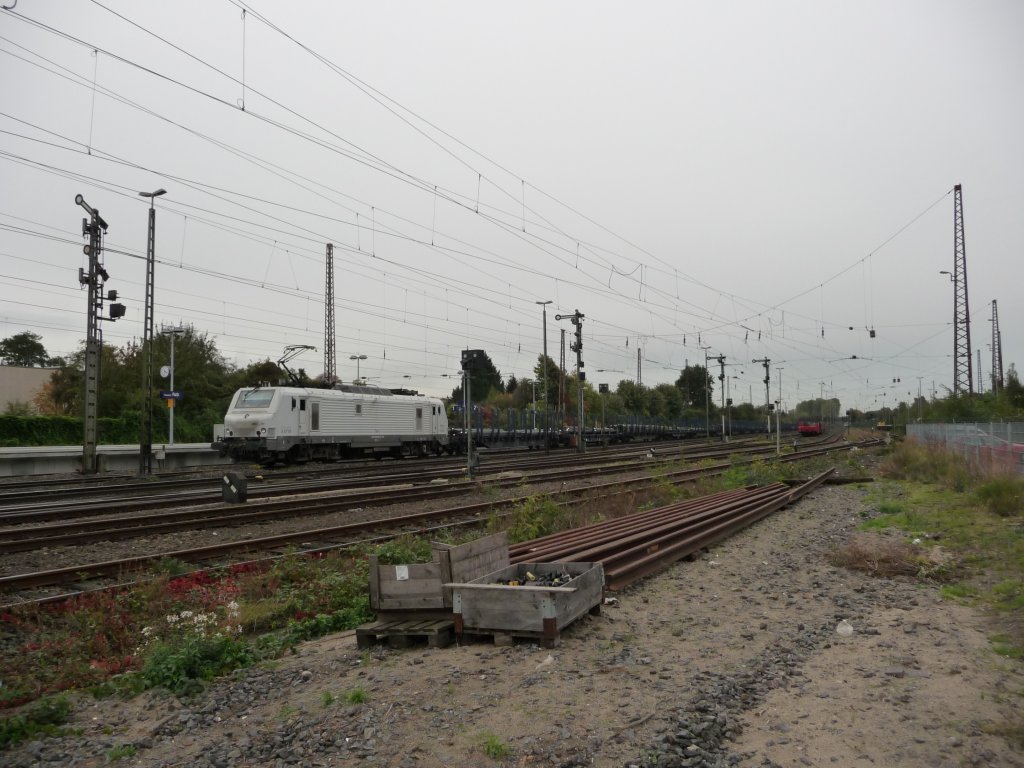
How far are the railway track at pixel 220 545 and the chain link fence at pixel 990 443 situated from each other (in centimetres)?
954

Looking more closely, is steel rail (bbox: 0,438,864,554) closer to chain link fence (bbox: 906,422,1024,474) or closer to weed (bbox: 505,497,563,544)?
weed (bbox: 505,497,563,544)

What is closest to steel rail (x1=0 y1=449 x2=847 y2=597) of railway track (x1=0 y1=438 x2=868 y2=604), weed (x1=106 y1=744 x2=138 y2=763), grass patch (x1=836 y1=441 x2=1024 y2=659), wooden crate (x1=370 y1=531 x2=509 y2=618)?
railway track (x1=0 y1=438 x2=868 y2=604)

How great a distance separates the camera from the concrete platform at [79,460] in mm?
27422

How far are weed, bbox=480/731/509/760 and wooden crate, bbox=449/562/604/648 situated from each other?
1.62 m

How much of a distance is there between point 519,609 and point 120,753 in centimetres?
285

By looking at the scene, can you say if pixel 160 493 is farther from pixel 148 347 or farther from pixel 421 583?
pixel 421 583

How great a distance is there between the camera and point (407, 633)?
611 cm

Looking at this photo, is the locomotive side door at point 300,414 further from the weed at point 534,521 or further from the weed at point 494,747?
the weed at point 494,747

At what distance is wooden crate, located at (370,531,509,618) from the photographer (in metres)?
6.33

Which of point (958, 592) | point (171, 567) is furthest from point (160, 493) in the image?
point (958, 592)

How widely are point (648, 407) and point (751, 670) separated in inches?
3557

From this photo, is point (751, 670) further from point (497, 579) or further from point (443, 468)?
point (443, 468)

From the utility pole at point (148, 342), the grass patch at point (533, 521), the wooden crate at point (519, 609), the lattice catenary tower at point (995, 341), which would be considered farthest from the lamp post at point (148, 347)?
the lattice catenary tower at point (995, 341)

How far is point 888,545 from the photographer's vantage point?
33.4ft
